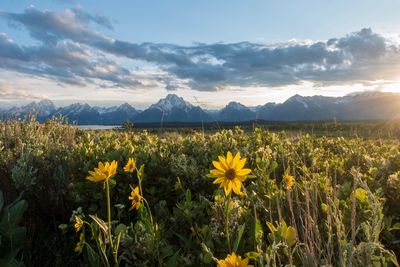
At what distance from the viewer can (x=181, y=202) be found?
4258 mm

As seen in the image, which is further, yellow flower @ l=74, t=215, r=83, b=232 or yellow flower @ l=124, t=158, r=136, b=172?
yellow flower @ l=124, t=158, r=136, b=172

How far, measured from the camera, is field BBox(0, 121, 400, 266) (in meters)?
2.84

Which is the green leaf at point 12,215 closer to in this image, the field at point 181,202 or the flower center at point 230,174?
the field at point 181,202

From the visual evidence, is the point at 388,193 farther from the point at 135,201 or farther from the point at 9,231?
the point at 9,231

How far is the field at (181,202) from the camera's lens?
2844 mm

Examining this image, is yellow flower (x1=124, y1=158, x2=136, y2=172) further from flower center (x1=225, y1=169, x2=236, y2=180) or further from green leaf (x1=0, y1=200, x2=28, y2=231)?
green leaf (x1=0, y1=200, x2=28, y2=231)

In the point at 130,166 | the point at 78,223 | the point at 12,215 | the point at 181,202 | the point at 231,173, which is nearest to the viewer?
the point at 231,173

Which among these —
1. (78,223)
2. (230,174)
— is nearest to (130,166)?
(78,223)

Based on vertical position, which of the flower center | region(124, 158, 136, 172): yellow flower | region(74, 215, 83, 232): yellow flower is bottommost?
region(74, 215, 83, 232): yellow flower

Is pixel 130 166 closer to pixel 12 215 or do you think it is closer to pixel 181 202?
pixel 12 215

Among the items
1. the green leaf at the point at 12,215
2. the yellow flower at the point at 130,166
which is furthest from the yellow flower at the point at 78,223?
the green leaf at the point at 12,215

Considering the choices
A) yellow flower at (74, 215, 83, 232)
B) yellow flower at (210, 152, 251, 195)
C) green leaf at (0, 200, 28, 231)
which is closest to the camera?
yellow flower at (210, 152, 251, 195)

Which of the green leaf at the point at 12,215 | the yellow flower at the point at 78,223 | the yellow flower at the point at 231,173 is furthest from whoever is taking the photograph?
the green leaf at the point at 12,215

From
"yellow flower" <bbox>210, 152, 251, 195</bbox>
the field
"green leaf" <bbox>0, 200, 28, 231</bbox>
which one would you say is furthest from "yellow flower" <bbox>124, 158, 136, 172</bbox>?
"green leaf" <bbox>0, 200, 28, 231</bbox>
